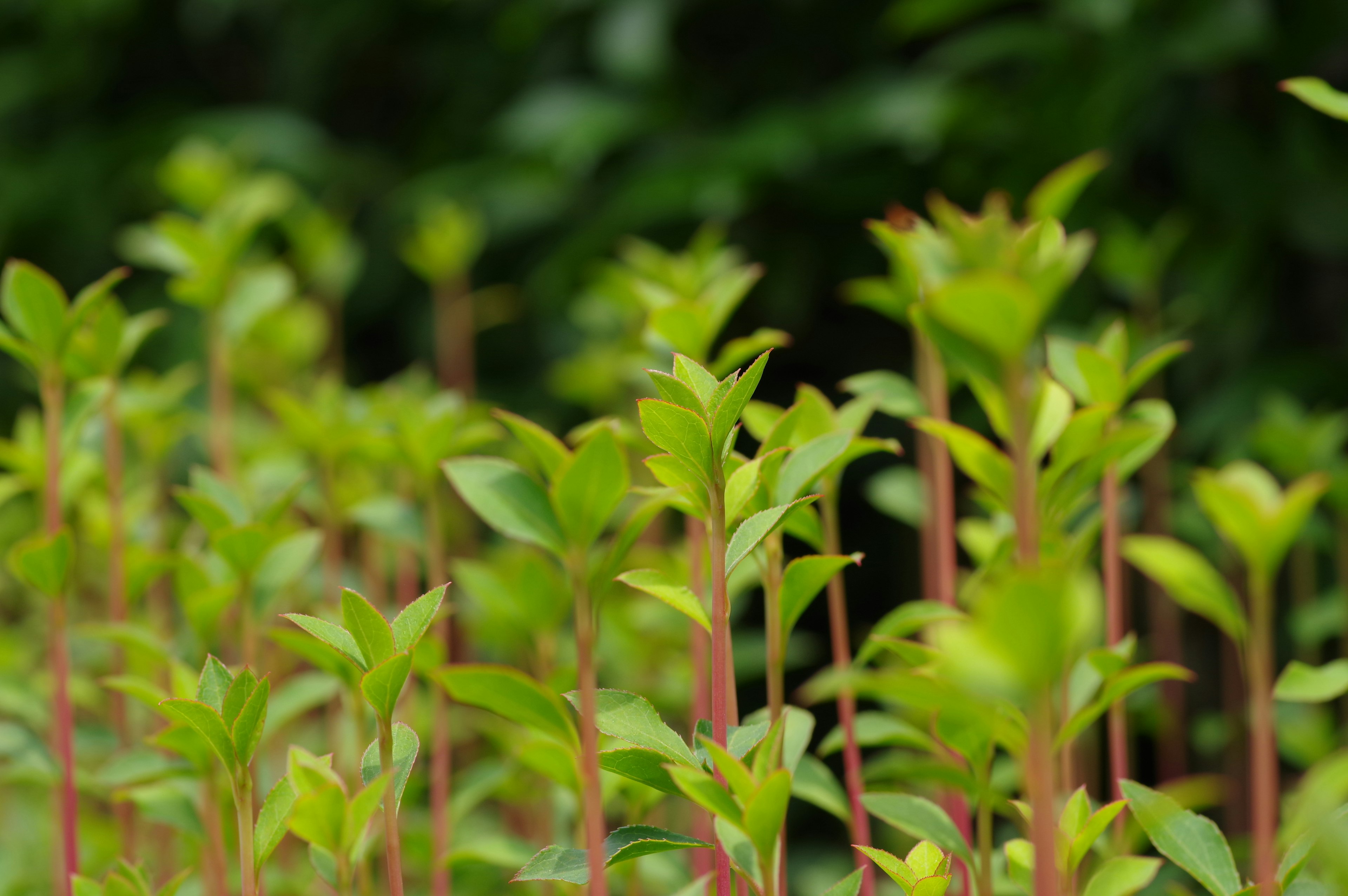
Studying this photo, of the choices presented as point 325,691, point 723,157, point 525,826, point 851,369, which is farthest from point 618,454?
point 851,369

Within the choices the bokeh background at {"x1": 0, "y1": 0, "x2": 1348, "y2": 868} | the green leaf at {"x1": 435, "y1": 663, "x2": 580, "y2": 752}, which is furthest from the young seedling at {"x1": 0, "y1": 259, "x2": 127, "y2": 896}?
the bokeh background at {"x1": 0, "y1": 0, "x2": 1348, "y2": 868}

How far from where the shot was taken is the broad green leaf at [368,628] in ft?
0.93

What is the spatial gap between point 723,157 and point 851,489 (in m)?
0.40

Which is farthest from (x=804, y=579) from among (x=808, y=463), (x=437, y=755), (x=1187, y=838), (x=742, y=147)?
(x=742, y=147)

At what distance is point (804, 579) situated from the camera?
1.05 ft

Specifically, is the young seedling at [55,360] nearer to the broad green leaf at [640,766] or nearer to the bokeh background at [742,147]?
the broad green leaf at [640,766]

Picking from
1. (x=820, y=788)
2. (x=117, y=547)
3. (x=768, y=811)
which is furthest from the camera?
(x=117, y=547)

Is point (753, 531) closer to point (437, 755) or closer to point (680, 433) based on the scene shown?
point (680, 433)

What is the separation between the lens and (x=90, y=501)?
2.15ft

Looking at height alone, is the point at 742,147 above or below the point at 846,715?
above

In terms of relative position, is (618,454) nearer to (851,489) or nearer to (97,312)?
(97,312)

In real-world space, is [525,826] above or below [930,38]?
below

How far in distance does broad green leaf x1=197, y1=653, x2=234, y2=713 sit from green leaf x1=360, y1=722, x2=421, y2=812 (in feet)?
0.17

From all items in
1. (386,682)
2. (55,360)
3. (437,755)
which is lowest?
(437,755)
